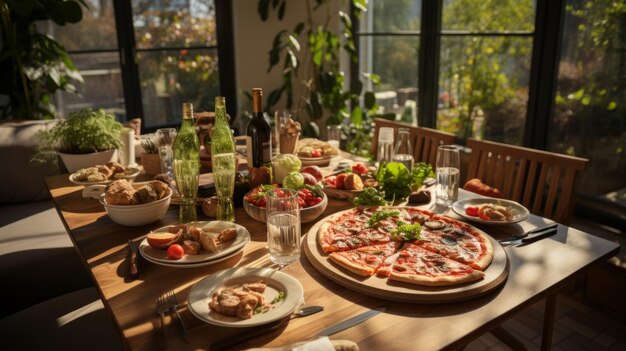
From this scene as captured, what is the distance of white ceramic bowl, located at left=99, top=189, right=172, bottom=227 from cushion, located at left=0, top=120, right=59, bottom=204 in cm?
150

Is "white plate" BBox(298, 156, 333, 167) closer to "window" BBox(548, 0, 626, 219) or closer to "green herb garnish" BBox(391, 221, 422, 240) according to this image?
"green herb garnish" BBox(391, 221, 422, 240)

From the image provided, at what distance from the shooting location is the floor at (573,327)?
2367 millimetres

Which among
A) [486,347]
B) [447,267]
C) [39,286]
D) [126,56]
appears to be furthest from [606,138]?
[126,56]

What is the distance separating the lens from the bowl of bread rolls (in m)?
1.59

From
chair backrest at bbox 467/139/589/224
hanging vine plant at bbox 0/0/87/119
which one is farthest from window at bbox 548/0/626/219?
hanging vine plant at bbox 0/0/87/119

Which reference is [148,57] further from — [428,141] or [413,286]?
[413,286]

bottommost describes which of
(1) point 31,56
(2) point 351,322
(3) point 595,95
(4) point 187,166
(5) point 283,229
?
(2) point 351,322

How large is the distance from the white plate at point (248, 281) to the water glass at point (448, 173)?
2.57ft

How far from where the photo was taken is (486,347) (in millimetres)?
2350

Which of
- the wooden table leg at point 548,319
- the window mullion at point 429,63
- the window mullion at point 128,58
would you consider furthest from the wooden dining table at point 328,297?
the window mullion at point 128,58

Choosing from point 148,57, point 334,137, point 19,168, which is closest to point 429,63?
point 334,137

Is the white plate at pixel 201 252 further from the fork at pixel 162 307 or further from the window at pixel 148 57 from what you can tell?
the window at pixel 148 57

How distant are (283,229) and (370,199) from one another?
477mm

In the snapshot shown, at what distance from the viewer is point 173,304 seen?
Answer: 115cm
